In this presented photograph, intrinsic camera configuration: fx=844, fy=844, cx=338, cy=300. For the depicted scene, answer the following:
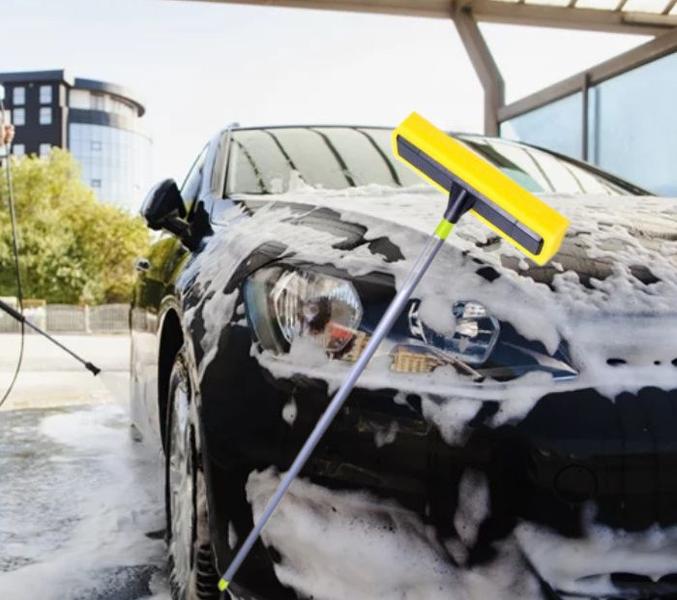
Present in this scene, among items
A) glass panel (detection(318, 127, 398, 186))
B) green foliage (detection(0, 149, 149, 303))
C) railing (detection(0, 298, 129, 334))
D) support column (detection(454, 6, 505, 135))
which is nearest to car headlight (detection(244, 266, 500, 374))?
glass panel (detection(318, 127, 398, 186))

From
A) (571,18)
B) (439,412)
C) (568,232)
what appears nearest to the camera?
(439,412)

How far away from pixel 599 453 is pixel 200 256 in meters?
1.34

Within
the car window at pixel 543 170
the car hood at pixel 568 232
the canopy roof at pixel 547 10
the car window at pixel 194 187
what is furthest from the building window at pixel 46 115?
the car hood at pixel 568 232

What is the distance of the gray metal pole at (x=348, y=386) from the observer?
1380 millimetres

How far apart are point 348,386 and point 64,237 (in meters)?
41.4

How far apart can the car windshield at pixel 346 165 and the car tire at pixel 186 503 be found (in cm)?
77

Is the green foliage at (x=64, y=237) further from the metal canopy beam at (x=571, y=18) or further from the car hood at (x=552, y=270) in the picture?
the car hood at (x=552, y=270)

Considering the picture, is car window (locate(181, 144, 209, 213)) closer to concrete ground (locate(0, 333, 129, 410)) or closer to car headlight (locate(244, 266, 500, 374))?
car headlight (locate(244, 266, 500, 374))

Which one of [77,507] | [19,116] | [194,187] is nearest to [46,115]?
[19,116]

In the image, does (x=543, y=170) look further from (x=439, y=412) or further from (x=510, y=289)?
(x=439, y=412)

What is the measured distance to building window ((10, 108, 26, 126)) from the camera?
249 feet

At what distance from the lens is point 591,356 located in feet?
4.97

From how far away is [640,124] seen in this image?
362 inches

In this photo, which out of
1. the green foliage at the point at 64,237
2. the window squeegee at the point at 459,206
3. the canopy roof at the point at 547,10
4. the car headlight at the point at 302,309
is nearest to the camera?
the window squeegee at the point at 459,206
